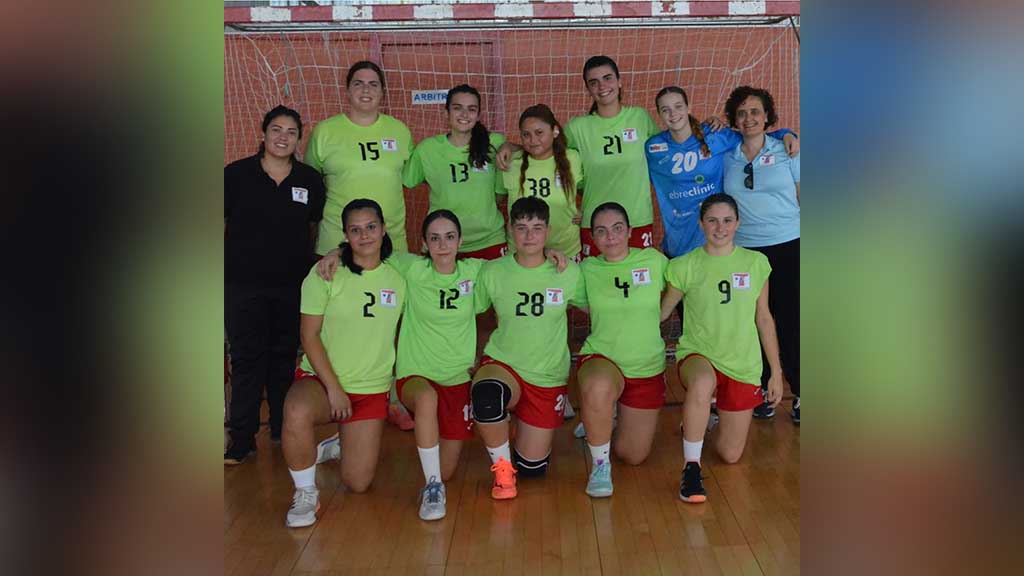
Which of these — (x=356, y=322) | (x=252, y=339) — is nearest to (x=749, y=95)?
(x=356, y=322)

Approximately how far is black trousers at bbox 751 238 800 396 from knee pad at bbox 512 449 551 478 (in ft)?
3.73

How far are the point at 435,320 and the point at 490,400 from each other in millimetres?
412

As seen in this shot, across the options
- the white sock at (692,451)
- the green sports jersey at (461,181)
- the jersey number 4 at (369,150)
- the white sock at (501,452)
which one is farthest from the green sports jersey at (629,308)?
the jersey number 4 at (369,150)

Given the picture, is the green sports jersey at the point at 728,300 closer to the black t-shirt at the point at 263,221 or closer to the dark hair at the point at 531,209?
the dark hair at the point at 531,209

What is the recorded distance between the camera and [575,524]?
120 inches

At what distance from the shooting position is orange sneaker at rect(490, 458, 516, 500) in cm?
330

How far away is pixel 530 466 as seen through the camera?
3.53 meters

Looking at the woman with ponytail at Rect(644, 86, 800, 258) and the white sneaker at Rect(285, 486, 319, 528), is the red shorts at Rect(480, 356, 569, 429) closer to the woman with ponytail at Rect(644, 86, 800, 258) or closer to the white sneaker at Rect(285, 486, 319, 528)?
the white sneaker at Rect(285, 486, 319, 528)

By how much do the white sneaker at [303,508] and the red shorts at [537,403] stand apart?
0.87m

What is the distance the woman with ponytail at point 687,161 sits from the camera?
394 centimetres

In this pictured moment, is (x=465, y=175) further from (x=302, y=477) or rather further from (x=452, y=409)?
(x=302, y=477)
